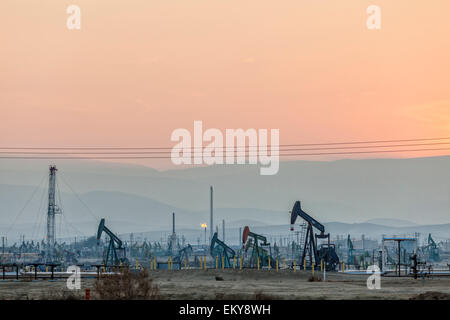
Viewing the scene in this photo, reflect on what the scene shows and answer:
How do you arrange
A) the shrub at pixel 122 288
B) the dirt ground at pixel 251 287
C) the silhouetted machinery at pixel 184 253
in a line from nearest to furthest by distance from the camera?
the shrub at pixel 122 288 → the dirt ground at pixel 251 287 → the silhouetted machinery at pixel 184 253

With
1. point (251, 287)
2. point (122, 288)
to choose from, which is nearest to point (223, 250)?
point (251, 287)

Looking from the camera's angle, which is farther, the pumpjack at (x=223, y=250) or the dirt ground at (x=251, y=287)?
the pumpjack at (x=223, y=250)

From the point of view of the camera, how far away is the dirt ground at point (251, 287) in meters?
35.9

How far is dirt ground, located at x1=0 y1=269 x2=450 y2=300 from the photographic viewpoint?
35.9 metres

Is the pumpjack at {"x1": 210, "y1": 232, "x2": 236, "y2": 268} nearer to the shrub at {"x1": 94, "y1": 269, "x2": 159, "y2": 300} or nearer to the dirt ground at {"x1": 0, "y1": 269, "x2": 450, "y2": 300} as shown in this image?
the dirt ground at {"x1": 0, "y1": 269, "x2": 450, "y2": 300}

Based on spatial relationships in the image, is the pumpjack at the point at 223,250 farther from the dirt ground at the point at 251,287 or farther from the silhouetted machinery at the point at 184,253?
the dirt ground at the point at 251,287

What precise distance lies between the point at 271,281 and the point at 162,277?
8336 mm

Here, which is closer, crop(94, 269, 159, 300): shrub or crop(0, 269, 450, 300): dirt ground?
crop(94, 269, 159, 300): shrub

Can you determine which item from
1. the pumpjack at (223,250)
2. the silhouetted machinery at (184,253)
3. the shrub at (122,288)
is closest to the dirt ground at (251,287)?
the shrub at (122,288)

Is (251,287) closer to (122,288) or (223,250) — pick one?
(122,288)

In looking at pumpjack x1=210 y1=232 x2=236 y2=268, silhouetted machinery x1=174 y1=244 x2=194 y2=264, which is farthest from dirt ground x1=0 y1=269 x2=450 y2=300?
silhouetted machinery x1=174 y1=244 x2=194 y2=264

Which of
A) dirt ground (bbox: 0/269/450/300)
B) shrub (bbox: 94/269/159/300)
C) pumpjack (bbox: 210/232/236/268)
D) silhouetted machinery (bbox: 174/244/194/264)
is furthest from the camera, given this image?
silhouetted machinery (bbox: 174/244/194/264)
